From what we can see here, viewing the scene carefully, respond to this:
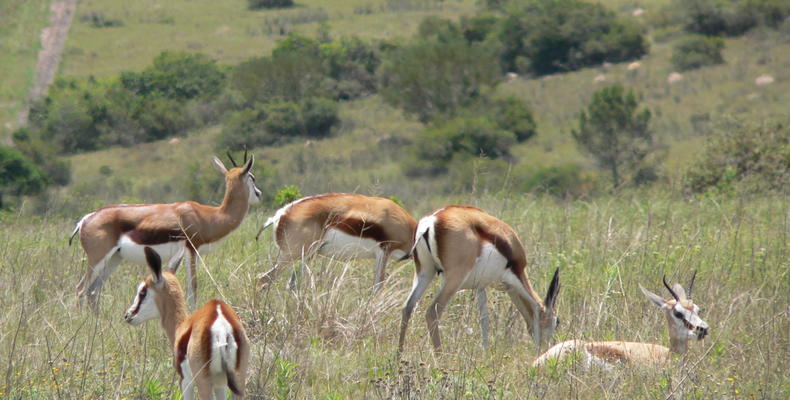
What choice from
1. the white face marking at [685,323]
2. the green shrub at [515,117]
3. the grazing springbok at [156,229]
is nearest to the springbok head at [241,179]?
the grazing springbok at [156,229]

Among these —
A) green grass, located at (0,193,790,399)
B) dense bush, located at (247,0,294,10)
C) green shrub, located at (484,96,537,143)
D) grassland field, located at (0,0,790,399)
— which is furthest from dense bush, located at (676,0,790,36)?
green grass, located at (0,193,790,399)

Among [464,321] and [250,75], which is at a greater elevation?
[464,321]

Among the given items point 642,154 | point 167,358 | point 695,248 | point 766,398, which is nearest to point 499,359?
point 766,398

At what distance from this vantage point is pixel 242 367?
14.7 ft

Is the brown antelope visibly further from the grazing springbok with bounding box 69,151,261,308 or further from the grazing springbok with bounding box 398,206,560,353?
the grazing springbok with bounding box 69,151,261,308

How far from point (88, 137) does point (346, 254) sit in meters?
44.9

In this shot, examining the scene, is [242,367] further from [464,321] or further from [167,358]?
[464,321]

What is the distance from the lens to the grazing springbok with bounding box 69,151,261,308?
786cm

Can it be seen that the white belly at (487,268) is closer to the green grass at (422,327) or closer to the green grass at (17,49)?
the green grass at (422,327)

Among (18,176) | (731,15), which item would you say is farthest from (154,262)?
(731,15)

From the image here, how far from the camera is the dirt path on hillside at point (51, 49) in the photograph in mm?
55003

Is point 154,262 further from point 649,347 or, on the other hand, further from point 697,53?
point 697,53

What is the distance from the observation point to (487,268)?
664 cm

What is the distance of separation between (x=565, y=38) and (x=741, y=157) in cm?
4088
